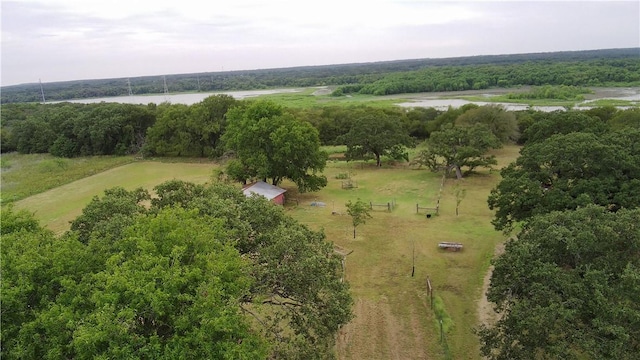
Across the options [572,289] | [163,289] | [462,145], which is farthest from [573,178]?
[462,145]

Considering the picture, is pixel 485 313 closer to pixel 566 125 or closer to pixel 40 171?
pixel 566 125

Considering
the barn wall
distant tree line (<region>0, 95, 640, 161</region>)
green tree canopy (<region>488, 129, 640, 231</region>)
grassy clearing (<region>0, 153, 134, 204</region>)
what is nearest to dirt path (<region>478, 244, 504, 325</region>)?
green tree canopy (<region>488, 129, 640, 231</region>)

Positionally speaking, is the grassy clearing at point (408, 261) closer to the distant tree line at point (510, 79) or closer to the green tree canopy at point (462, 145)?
the green tree canopy at point (462, 145)

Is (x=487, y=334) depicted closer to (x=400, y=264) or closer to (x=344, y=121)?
(x=400, y=264)

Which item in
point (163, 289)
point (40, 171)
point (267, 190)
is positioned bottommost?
point (40, 171)

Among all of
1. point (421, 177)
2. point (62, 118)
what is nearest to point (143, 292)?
point (421, 177)

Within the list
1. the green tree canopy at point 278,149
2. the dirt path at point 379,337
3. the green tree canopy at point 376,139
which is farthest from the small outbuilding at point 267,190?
the dirt path at point 379,337
